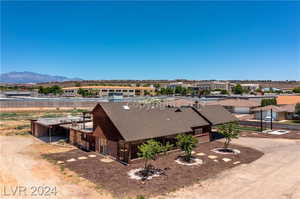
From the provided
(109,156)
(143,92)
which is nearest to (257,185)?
(109,156)

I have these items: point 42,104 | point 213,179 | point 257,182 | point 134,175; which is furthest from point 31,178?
point 42,104

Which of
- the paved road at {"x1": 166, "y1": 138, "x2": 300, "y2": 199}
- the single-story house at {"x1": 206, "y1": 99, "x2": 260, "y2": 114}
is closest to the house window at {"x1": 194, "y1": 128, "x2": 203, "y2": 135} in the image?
the paved road at {"x1": 166, "y1": 138, "x2": 300, "y2": 199}

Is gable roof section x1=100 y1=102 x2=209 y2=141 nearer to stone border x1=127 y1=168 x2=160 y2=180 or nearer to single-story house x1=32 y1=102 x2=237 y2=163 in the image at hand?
single-story house x1=32 y1=102 x2=237 y2=163

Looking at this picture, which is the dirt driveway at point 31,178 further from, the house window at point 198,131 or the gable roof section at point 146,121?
the house window at point 198,131

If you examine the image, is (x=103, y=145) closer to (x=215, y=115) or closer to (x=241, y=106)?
(x=215, y=115)

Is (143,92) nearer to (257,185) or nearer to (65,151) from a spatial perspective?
(65,151)

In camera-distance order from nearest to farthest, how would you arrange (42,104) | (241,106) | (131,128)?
(131,128)
(241,106)
(42,104)
